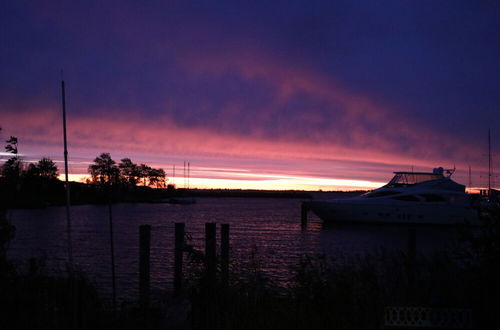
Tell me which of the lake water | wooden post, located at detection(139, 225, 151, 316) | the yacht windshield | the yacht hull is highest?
the yacht windshield

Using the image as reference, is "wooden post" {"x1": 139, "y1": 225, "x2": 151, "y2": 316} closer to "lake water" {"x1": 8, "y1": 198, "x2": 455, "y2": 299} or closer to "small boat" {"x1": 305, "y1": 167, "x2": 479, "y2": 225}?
"lake water" {"x1": 8, "y1": 198, "x2": 455, "y2": 299}

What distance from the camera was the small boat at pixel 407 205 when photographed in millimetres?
43375

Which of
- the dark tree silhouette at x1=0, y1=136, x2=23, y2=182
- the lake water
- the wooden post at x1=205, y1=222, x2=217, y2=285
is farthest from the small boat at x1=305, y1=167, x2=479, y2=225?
the dark tree silhouette at x1=0, y1=136, x2=23, y2=182

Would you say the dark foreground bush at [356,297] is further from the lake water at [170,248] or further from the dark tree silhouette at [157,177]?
the dark tree silhouette at [157,177]

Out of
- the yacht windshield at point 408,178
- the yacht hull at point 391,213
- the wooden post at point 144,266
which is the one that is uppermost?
the yacht windshield at point 408,178

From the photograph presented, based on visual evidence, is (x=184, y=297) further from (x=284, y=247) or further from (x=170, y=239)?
(x=170, y=239)

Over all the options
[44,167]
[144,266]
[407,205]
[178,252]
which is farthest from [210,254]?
[407,205]

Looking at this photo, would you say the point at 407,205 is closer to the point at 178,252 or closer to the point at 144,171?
the point at 178,252

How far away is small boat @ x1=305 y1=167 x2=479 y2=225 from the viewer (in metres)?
43.4

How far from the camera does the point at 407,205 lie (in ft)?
143

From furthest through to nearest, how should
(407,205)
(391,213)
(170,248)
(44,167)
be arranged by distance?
(407,205) < (391,213) < (170,248) < (44,167)

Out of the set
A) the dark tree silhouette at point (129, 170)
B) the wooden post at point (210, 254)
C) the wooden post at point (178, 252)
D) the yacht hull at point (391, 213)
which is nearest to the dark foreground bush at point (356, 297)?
the wooden post at point (210, 254)

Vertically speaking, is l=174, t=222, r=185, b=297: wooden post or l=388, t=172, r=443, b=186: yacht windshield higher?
l=388, t=172, r=443, b=186: yacht windshield

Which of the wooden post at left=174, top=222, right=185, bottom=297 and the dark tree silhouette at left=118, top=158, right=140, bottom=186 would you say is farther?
the dark tree silhouette at left=118, top=158, right=140, bottom=186
